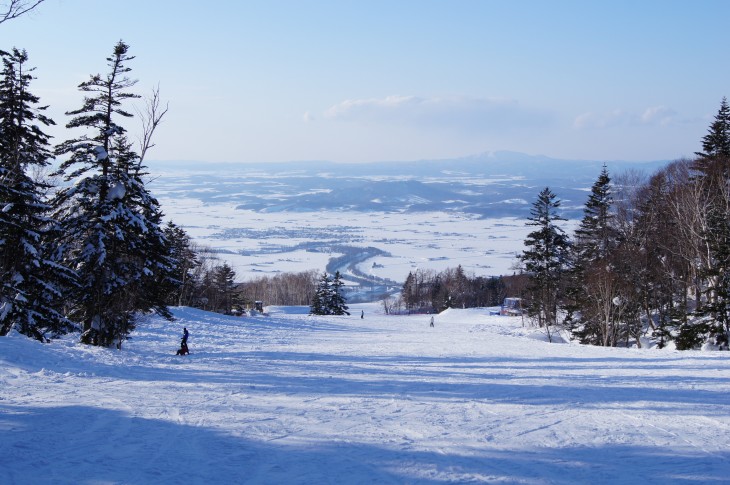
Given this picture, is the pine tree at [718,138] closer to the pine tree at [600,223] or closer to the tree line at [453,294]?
the pine tree at [600,223]

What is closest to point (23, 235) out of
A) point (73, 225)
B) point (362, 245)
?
point (73, 225)

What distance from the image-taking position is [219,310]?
59281 millimetres

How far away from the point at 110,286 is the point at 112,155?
4.62m

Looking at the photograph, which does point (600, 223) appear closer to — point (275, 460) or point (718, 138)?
point (718, 138)

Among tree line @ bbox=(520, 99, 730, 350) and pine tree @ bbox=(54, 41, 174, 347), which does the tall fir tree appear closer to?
tree line @ bbox=(520, 99, 730, 350)

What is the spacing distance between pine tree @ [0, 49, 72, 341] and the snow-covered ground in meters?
2.95

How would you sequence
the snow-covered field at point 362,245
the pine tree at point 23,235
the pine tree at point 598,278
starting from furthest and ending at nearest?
the snow-covered field at point 362,245, the pine tree at point 598,278, the pine tree at point 23,235

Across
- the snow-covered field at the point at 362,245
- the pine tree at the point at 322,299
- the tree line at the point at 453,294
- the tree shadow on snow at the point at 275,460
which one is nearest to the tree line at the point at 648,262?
the tree shadow on snow at the point at 275,460

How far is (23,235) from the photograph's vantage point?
17359mm

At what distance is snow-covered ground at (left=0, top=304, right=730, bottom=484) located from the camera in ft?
24.4

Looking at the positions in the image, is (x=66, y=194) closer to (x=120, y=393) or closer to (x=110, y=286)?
(x=110, y=286)

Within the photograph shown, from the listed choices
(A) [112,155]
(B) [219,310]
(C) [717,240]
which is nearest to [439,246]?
(B) [219,310]

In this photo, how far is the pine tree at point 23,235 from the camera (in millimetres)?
17000

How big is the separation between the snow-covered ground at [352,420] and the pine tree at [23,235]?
295cm
